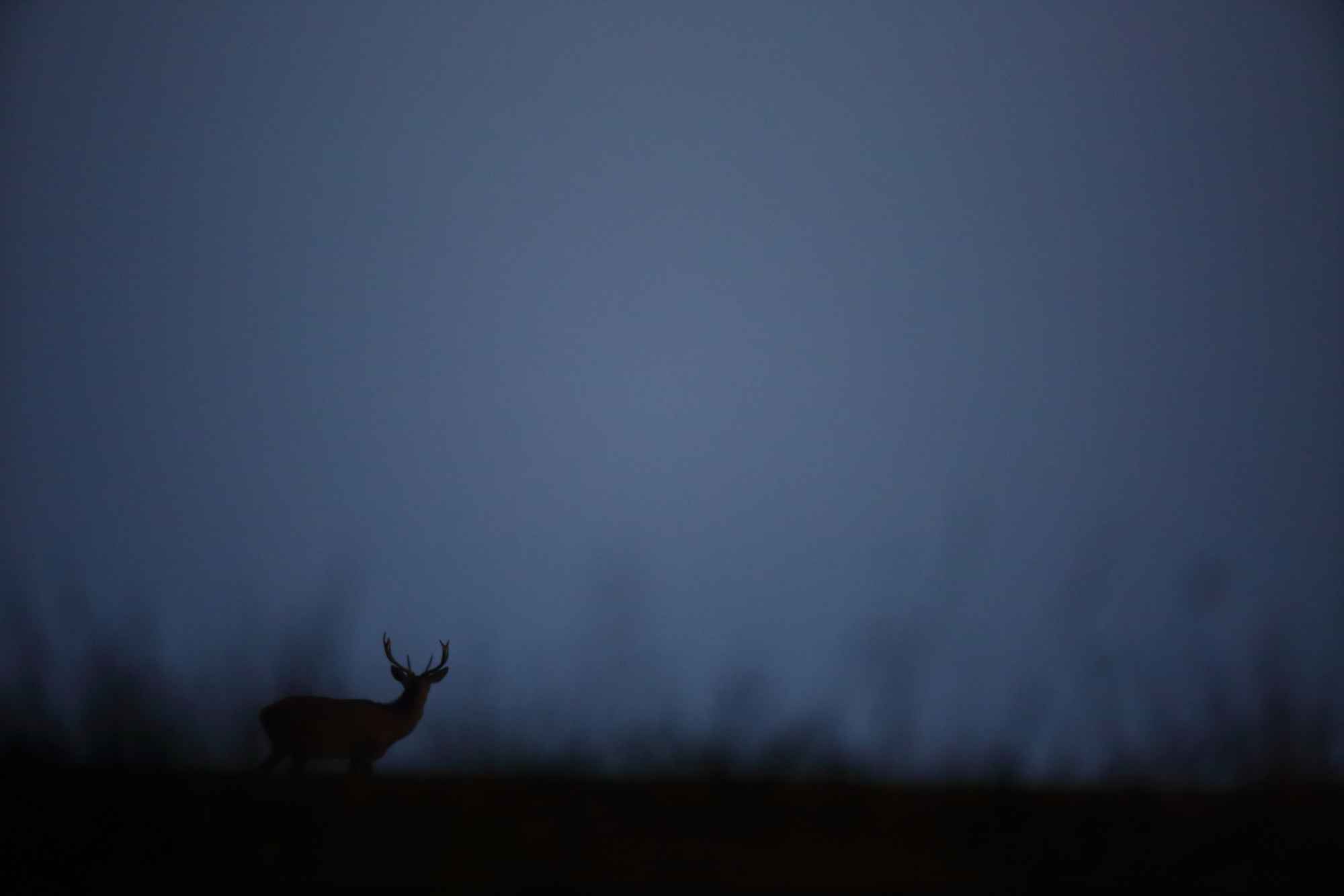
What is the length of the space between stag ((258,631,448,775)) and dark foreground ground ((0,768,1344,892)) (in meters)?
0.33

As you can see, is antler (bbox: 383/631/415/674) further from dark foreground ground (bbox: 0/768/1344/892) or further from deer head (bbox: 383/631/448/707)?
dark foreground ground (bbox: 0/768/1344/892)

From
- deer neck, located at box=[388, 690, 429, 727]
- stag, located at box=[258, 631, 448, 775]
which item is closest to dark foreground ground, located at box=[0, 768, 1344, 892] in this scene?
stag, located at box=[258, 631, 448, 775]

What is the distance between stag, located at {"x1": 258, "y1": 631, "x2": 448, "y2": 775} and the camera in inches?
64.2

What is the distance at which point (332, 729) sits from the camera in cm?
166

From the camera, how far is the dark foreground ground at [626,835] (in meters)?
1.13

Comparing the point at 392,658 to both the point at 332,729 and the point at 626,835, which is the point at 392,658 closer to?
the point at 332,729

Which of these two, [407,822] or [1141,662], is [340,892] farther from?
[1141,662]

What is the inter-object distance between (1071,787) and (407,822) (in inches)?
40.1

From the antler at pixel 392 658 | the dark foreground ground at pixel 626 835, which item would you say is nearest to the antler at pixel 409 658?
the antler at pixel 392 658

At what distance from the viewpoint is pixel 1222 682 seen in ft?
6.07

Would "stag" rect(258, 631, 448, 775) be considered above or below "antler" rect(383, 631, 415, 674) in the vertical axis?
below

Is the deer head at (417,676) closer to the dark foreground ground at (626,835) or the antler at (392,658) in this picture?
the antler at (392,658)

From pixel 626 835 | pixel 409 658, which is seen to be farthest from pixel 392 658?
pixel 626 835

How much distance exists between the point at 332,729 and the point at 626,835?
2.43 feet
